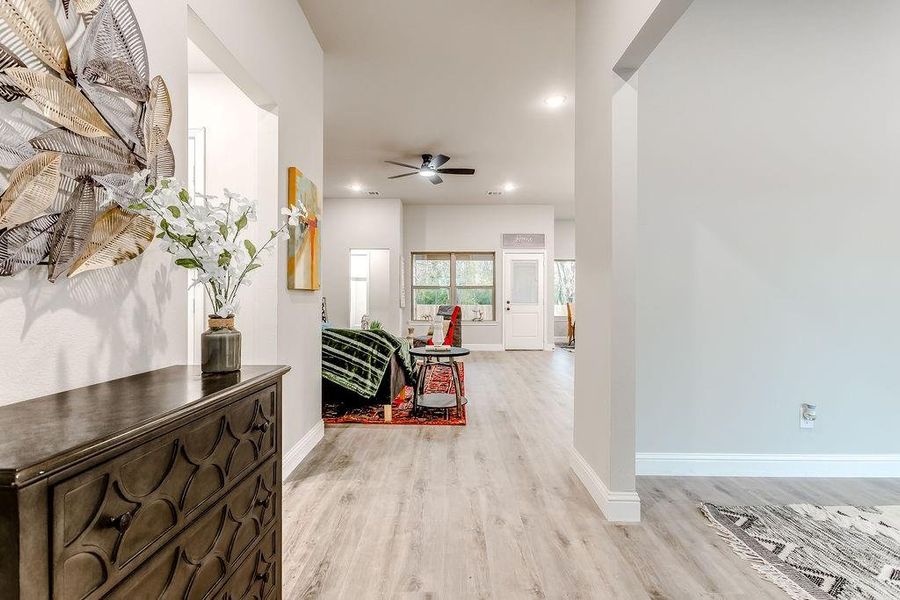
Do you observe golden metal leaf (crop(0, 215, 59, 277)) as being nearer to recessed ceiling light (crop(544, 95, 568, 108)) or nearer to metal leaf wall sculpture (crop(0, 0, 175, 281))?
metal leaf wall sculpture (crop(0, 0, 175, 281))

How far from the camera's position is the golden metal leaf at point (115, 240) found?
114 centimetres

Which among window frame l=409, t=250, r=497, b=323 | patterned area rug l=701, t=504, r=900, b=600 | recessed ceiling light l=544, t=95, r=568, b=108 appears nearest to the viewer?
patterned area rug l=701, t=504, r=900, b=600

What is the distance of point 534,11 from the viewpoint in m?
2.90

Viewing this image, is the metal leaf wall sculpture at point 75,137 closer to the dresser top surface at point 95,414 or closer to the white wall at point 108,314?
the white wall at point 108,314

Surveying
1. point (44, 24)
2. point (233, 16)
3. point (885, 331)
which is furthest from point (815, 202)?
point (44, 24)

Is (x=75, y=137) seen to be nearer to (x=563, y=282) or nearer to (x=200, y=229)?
(x=200, y=229)

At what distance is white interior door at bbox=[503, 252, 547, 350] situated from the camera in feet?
29.1

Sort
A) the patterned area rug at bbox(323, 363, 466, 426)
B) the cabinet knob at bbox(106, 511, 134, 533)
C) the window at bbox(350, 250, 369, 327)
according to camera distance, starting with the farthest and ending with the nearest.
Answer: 1. the window at bbox(350, 250, 369, 327)
2. the patterned area rug at bbox(323, 363, 466, 426)
3. the cabinet knob at bbox(106, 511, 134, 533)

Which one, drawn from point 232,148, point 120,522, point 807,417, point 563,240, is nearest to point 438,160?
point 232,148

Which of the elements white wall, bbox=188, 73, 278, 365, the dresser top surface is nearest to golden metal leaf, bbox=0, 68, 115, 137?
the dresser top surface

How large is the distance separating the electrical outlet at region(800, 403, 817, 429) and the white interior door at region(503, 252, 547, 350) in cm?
617

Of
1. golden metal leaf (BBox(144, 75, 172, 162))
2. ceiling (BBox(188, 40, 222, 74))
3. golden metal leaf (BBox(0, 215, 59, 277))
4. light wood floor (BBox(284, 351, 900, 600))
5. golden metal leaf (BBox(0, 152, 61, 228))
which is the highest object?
ceiling (BBox(188, 40, 222, 74))

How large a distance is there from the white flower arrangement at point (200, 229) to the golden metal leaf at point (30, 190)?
16 cm

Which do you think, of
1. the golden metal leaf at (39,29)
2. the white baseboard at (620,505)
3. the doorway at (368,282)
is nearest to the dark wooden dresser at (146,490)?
the golden metal leaf at (39,29)
